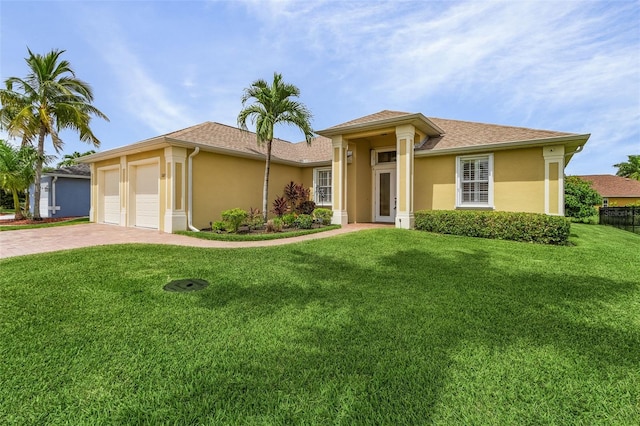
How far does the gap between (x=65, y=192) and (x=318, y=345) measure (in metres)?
24.5

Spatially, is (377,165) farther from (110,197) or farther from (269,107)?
(110,197)

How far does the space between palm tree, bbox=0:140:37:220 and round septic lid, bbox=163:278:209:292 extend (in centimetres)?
1730

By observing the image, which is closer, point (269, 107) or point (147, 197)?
point (269, 107)

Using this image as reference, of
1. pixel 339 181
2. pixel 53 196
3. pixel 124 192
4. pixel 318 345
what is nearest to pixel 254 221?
pixel 339 181

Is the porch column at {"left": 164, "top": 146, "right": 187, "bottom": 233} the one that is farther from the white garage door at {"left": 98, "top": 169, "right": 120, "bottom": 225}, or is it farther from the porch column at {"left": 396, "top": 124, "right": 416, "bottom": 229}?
the porch column at {"left": 396, "top": 124, "right": 416, "bottom": 229}

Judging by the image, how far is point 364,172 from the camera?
44.2 ft

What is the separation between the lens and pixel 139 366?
2.62m

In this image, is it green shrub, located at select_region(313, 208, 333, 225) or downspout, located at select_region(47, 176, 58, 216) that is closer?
green shrub, located at select_region(313, 208, 333, 225)

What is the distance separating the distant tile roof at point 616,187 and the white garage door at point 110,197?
46781mm

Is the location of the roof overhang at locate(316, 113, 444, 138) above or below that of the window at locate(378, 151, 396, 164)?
above

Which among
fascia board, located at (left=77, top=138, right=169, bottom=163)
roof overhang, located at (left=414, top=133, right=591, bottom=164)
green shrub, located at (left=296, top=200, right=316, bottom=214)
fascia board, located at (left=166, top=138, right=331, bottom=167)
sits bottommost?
green shrub, located at (left=296, top=200, right=316, bottom=214)

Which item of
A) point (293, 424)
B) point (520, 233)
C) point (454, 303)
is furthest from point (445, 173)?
point (293, 424)

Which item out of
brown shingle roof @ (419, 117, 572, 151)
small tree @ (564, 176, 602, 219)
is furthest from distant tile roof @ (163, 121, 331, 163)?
small tree @ (564, 176, 602, 219)

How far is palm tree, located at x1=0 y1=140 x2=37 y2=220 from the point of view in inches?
618
